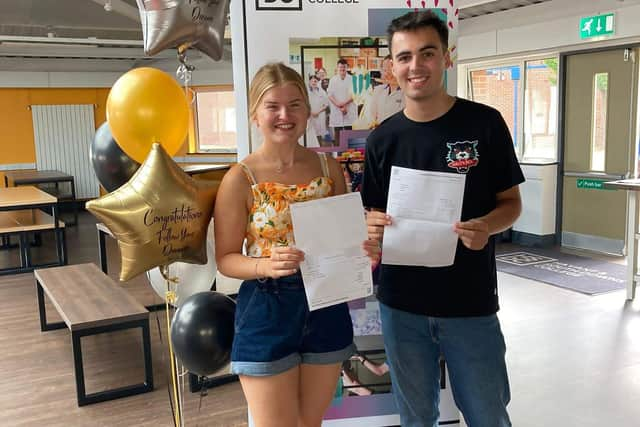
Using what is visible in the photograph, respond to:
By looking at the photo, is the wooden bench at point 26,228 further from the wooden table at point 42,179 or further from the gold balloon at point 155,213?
the gold balloon at point 155,213

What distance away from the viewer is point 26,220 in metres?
7.27

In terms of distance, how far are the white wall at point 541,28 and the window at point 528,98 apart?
31 centimetres

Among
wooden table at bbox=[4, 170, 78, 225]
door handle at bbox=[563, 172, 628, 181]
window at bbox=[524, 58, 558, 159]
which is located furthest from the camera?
wooden table at bbox=[4, 170, 78, 225]

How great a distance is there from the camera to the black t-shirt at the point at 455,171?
5.74 ft

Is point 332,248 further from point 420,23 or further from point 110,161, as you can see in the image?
point 110,161

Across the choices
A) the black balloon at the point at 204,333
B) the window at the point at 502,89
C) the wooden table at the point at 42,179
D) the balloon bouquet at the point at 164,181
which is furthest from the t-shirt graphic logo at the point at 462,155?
the wooden table at the point at 42,179

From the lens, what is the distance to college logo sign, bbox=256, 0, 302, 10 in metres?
2.17

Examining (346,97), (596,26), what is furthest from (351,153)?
(596,26)

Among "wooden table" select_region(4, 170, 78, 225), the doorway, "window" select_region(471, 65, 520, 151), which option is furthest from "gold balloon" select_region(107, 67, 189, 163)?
"wooden table" select_region(4, 170, 78, 225)

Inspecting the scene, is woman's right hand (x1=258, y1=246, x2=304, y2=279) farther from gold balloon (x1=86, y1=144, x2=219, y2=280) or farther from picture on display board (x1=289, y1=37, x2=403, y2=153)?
picture on display board (x1=289, y1=37, x2=403, y2=153)

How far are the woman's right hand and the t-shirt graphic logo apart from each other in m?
0.54

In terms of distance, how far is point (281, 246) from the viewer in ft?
5.47

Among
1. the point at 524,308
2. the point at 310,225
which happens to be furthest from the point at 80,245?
the point at 310,225

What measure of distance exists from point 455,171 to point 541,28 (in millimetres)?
6351
